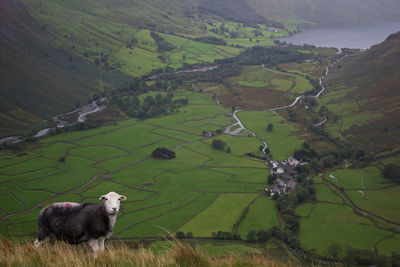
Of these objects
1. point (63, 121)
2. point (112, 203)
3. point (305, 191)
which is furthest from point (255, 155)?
point (112, 203)

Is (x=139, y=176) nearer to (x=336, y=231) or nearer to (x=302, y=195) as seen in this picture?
(x=302, y=195)

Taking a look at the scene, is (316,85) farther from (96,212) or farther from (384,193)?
(96,212)

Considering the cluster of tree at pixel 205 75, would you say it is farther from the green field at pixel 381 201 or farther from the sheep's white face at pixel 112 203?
the sheep's white face at pixel 112 203

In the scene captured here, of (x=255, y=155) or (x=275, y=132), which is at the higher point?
(x=275, y=132)

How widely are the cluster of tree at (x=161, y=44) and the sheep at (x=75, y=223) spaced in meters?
149

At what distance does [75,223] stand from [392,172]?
205ft

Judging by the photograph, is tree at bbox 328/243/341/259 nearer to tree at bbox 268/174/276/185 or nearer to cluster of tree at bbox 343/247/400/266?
cluster of tree at bbox 343/247/400/266

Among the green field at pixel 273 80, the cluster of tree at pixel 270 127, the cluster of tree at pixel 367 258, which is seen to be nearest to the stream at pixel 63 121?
the cluster of tree at pixel 270 127

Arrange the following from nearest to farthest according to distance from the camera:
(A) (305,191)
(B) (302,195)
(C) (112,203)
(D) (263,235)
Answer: (C) (112,203), (D) (263,235), (B) (302,195), (A) (305,191)

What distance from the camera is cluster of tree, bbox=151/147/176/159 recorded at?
70312 millimetres

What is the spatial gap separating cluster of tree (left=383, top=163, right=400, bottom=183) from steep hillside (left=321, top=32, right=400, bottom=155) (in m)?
10.4

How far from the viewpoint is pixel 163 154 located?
70.3 meters

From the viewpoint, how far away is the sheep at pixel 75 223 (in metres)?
11.2

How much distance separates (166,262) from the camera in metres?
8.54
